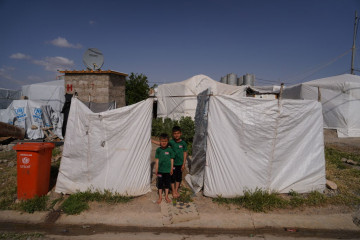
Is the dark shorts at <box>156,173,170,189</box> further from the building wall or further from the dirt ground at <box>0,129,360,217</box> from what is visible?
the building wall

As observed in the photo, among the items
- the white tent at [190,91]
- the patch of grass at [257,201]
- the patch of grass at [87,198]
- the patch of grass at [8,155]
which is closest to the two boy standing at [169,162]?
the patch of grass at [87,198]

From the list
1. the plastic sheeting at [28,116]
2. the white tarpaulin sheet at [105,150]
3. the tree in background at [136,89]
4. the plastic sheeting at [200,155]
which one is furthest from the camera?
the tree in background at [136,89]

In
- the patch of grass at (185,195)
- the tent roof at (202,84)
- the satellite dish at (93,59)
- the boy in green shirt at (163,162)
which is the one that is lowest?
the patch of grass at (185,195)

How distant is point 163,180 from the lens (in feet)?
13.5

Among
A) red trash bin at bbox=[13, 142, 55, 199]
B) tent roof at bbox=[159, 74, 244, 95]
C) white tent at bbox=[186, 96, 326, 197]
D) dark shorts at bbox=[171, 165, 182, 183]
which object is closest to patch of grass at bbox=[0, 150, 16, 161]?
red trash bin at bbox=[13, 142, 55, 199]

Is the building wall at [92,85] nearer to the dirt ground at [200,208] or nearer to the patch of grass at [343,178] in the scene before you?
the dirt ground at [200,208]

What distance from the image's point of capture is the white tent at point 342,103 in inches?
457

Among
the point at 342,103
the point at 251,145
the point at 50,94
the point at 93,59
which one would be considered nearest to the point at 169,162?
the point at 251,145

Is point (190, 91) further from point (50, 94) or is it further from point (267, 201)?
point (267, 201)

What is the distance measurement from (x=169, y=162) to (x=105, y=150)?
134 cm

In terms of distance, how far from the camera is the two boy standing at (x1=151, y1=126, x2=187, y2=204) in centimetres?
405

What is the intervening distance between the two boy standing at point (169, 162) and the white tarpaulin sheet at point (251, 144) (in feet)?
1.99

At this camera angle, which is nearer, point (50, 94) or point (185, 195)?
point (185, 195)

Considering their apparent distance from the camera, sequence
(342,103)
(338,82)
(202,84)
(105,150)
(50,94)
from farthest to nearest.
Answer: (202,84) < (50,94) < (338,82) < (342,103) < (105,150)
